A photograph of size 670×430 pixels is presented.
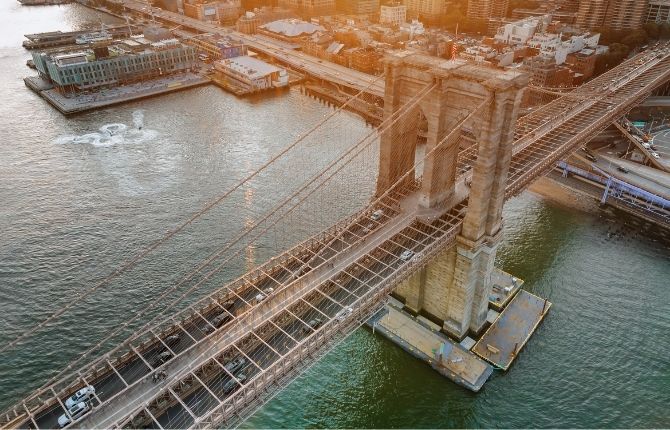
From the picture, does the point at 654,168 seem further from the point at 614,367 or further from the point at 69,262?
the point at 69,262

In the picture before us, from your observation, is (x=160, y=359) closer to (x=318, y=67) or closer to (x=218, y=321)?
(x=218, y=321)

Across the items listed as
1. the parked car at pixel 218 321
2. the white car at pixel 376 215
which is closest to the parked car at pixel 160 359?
the parked car at pixel 218 321

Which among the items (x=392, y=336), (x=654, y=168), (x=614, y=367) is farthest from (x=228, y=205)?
(x=654, y=168)

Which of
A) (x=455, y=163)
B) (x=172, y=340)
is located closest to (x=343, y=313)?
(x=172, y=340)

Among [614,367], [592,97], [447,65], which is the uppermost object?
[447,65]

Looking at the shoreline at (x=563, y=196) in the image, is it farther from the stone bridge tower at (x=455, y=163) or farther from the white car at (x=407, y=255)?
the white car at (x=407, y=255)

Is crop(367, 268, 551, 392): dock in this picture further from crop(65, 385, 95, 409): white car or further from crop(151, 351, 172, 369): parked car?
crop(65, 385, 95, 409): white car
